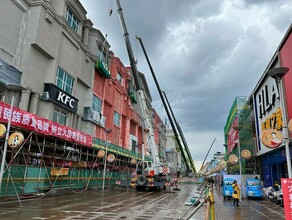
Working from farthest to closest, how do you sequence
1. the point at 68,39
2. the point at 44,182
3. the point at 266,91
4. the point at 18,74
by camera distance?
the point at 68,39
the point at 266,91
the point at 18,74
the point at 44,182

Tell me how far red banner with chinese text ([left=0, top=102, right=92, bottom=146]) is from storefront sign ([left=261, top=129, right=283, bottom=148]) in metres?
14.7

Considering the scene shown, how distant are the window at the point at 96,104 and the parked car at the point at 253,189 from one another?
21.5 m

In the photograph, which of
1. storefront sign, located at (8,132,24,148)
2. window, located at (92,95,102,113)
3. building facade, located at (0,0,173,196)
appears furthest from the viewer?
window, located at (92,95,102,113)

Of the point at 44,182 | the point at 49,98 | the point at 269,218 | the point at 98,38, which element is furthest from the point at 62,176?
the point at 98,38

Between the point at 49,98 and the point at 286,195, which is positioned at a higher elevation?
the point at 49,98

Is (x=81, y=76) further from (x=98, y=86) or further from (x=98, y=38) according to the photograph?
(x=98, y=38)

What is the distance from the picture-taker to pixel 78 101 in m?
32.1

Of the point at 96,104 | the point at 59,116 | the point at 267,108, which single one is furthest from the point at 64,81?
the point at 267,108

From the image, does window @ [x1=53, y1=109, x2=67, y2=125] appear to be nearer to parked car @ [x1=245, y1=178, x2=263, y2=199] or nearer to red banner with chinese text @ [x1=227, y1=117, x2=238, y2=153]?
parked car @ [x1=245, y1=178, x2=263, y2=199]

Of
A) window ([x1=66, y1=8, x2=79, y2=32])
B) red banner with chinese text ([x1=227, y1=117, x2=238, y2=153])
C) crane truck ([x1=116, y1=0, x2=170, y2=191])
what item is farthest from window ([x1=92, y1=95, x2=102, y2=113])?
red banner with chinese text ([x1=227, y1=117, x2=238, y2=153])

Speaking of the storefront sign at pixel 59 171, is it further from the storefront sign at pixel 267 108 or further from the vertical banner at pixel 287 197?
the vertical banner at pixel 287 197

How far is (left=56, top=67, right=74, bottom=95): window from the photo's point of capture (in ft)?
91.7

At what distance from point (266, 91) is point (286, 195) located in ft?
74.2

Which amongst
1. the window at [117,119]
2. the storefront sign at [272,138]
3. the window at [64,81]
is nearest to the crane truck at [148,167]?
the window at [64,81]
